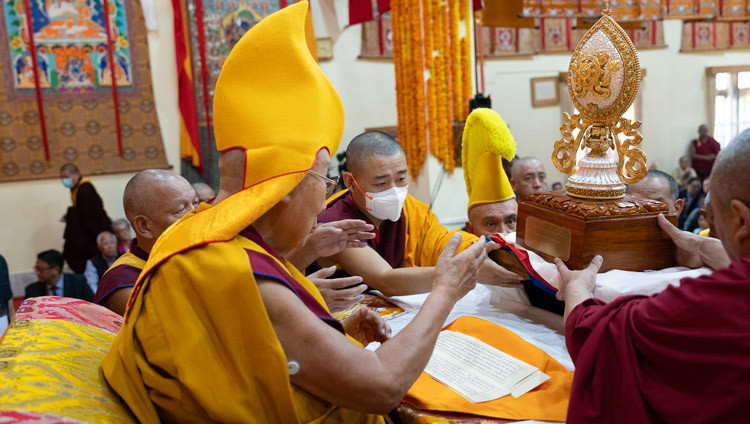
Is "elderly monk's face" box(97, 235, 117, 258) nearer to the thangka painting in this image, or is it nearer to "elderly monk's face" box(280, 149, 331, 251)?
the thangka painting

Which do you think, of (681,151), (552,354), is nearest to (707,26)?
(681,151)

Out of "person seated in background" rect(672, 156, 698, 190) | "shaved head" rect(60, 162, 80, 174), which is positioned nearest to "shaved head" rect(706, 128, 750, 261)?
"shaved head" rect(60, 162, 80, 174)

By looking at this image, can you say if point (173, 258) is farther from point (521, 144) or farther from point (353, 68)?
point (521, 144)

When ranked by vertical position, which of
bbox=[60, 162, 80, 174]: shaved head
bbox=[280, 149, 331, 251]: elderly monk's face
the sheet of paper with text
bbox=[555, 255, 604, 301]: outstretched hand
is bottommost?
the sheet of paper with text

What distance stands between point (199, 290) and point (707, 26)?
40.4 feet

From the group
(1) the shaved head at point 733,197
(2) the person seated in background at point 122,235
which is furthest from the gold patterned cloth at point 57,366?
(2) the person seated in background at point 122,235

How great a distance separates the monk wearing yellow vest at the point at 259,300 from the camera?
1.17m

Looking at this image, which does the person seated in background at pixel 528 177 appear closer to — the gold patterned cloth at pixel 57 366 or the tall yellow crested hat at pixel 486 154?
the tall yellow crested hat at pixel 486 154

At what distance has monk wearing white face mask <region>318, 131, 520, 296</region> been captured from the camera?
7.50 feet

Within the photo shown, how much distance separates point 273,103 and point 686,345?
3.32ft

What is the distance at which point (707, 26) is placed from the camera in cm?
1074

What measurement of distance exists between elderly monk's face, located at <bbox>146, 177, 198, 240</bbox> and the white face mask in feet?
2.67

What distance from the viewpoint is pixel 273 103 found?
1.33 m

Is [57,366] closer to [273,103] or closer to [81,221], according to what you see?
[273,103]
